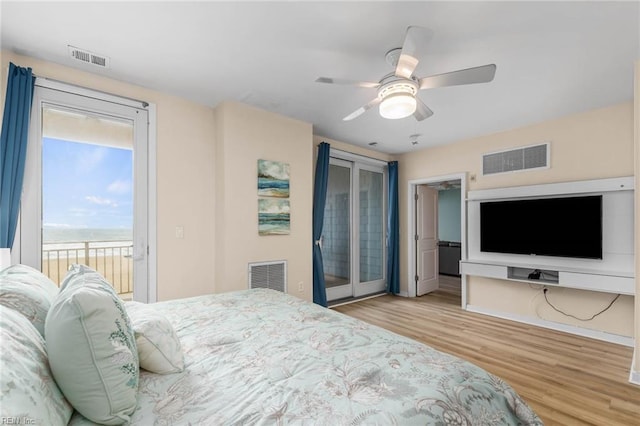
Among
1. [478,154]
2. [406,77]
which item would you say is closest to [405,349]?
[406,77]

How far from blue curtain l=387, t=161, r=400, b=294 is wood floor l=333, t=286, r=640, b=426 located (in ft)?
2.67

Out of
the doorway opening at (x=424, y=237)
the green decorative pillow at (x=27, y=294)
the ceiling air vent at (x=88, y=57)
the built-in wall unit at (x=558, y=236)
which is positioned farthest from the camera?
the doorway opening at (x=424, y=237)

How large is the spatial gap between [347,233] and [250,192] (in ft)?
6.97

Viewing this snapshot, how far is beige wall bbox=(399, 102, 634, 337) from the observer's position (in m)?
3.09

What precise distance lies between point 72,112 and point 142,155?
61cm

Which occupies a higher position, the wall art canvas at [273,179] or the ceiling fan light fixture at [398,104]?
the ceiling fan light fixture at [398,104]

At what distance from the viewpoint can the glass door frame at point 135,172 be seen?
2.30 m

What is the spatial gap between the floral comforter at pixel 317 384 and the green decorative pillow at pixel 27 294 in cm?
44

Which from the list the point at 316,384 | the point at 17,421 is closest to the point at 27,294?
the point at 17,421

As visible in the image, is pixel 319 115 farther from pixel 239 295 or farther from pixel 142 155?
pixel 239 295

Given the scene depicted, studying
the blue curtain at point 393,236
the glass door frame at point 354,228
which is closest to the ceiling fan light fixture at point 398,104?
the glass door frame at point 354,228

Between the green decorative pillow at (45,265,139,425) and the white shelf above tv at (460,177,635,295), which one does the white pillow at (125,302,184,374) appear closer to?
the green decorative pillow at (45,265,139,425)

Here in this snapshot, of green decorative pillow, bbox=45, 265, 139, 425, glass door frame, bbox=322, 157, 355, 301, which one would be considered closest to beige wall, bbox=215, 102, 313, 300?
glass door frame, bbox=322, 157, 355, 301

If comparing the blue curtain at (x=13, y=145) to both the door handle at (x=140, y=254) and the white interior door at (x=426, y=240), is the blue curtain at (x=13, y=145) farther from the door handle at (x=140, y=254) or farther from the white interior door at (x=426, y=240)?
the white interior door at (x=426, y=240)
